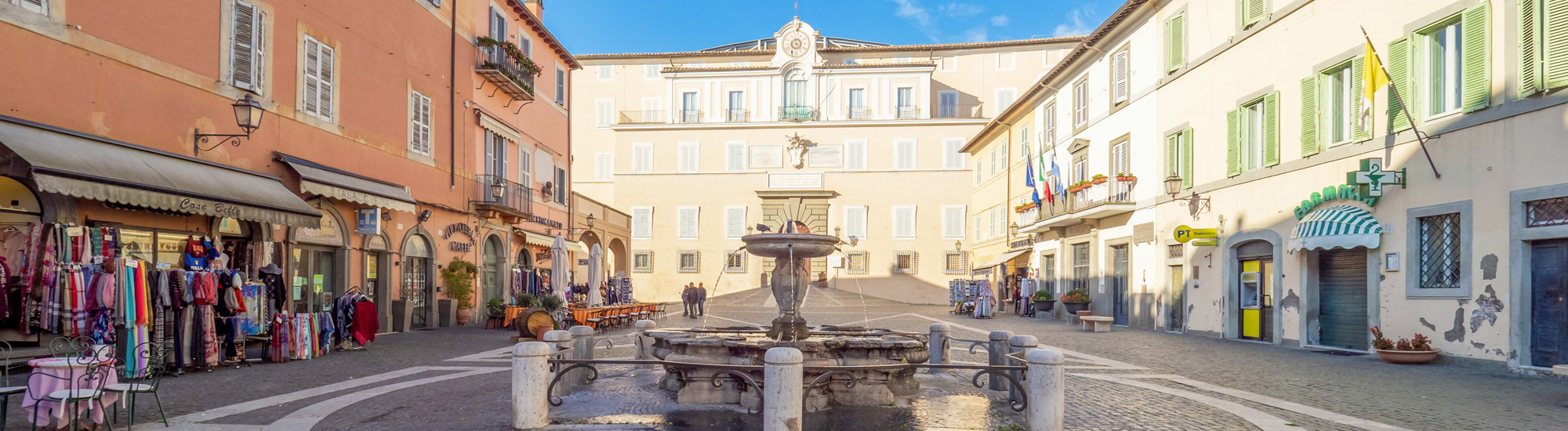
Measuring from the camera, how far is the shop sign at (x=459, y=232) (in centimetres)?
2034

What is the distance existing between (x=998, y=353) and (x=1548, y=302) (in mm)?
7709

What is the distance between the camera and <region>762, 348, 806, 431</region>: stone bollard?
664 centimetres

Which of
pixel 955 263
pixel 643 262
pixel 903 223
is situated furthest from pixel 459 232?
pixel 955 263

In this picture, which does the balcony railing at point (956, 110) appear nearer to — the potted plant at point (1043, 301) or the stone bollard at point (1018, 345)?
the potted plant at point (1043, 301)

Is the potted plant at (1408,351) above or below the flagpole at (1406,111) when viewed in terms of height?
below

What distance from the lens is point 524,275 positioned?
24.9 m

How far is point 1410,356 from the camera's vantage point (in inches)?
495

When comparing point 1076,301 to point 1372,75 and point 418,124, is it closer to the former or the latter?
point 1372,75

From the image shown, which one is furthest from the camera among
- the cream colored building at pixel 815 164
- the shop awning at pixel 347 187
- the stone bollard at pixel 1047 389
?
the cream colored building at pixel 815 164

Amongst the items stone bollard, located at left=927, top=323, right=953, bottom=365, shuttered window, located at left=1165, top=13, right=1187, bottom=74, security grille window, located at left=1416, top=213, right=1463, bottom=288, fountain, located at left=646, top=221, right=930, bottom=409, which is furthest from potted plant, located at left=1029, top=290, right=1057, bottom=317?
fountain, located at left=646, top=221, right=930, bottom=409

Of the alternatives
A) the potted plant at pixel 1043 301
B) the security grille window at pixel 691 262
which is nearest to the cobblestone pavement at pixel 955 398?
the potted plant at pixel 1043 301

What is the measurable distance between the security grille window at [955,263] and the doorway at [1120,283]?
1840 cm

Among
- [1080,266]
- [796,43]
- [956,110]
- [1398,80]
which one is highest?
[796,43]

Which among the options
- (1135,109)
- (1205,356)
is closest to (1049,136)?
(1135,109)
